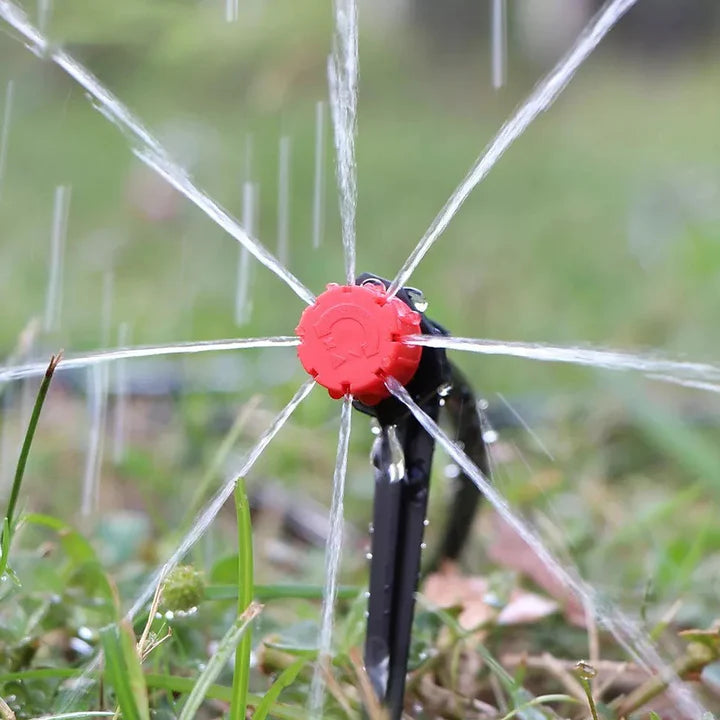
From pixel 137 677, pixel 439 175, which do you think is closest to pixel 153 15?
pixel 137 677

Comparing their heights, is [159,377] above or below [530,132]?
below

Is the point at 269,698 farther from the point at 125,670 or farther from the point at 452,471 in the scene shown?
the point at 452,471

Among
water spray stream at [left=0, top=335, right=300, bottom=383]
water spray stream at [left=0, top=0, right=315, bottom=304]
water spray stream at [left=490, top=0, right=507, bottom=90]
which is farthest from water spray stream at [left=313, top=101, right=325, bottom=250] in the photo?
water spray stream at [left=0, top=335, right=300, bottom=383]

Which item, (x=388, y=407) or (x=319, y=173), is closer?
(x=388, y=407)

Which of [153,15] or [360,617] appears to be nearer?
[360,617]

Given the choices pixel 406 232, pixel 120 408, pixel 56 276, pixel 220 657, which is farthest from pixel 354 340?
pixel 406 232

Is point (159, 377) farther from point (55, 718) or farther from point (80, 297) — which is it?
point (55, 718)

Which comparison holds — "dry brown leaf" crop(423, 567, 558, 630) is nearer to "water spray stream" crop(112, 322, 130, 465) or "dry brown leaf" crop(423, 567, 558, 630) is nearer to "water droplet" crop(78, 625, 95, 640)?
"water droplet" crop(78, 625, 95, 640)
